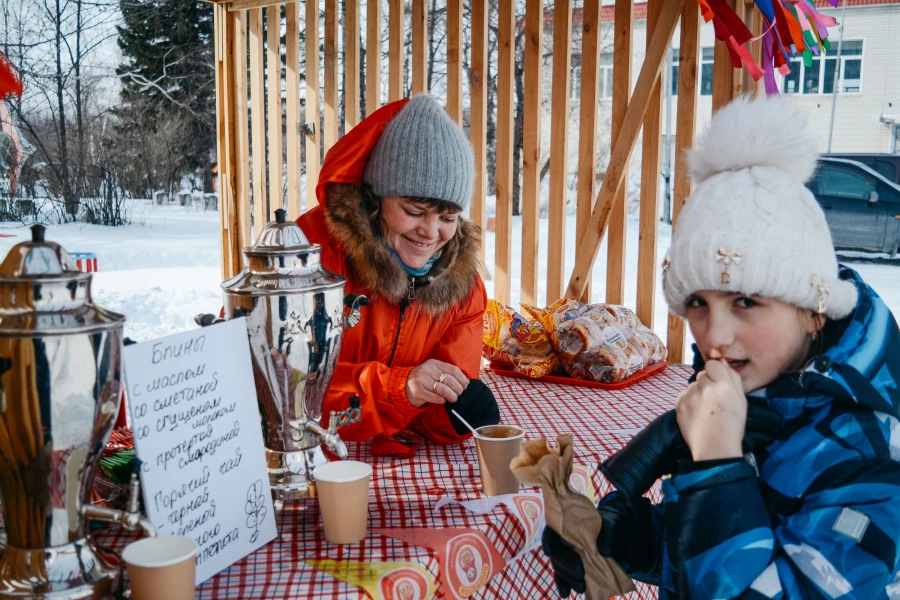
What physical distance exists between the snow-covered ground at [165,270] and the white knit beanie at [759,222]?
17.1 ft

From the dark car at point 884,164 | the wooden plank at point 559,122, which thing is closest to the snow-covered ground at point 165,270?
the dark car at point 884,164

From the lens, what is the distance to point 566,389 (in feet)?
8.09

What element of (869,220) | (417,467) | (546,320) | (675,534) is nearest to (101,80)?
(546,320)

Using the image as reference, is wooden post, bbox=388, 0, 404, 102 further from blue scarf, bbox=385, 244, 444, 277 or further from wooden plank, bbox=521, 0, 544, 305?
blue scarf, bbox=385, 244, 444, 277

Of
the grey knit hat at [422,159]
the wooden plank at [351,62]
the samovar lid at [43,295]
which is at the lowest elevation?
the samovar lid at [43,295]

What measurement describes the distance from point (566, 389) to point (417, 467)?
110cm

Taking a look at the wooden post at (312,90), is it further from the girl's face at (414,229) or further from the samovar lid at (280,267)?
the samovar lid at (280,267)

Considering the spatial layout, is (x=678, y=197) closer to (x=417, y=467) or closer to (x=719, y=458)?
(x=417, y=467)

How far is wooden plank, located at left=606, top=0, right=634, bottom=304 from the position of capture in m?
3.11

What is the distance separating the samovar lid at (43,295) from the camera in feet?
2.55

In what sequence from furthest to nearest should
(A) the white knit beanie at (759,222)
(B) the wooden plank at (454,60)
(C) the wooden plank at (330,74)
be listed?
1. (C) the wooden plank at (330,74)
2. (B) the wooden plank at (454,60)
3. (A) the white knit beanie at (759,222)

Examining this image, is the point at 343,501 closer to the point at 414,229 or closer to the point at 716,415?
the point at 716,415

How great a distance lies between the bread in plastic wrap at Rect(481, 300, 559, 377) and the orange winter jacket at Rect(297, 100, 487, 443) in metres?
0.72

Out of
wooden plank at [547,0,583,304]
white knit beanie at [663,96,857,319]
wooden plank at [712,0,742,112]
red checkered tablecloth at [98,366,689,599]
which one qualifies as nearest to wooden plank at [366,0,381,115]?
wooden plank at [547,0,583,304]
